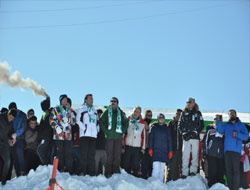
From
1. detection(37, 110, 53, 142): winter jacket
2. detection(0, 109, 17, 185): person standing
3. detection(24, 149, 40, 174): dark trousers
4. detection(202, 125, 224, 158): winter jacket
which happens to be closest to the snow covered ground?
detection(0, 109, 17, 185): person standing

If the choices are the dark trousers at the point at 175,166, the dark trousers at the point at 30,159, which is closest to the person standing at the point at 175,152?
the dark trousers at the point at 175,166

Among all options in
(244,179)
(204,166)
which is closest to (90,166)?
(204,166)

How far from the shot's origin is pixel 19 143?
1002 centimetres

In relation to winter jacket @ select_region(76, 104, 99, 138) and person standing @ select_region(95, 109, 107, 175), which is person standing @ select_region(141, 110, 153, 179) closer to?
person standing @ select_region(95, 109, 107, 175)

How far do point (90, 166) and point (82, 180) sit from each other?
0.79 m

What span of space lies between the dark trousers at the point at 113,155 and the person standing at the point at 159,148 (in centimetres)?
90

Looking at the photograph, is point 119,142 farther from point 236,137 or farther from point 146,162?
point 236,137

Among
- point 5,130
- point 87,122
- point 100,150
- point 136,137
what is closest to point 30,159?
point 5,130

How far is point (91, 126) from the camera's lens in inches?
380

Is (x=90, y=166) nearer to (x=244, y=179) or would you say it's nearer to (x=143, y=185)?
(x=143, y=185)

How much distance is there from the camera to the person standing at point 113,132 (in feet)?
31.6

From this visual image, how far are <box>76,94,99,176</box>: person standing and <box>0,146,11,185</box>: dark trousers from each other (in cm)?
171

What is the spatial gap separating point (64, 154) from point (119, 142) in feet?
4.60

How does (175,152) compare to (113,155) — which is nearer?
(113,155)
